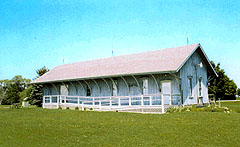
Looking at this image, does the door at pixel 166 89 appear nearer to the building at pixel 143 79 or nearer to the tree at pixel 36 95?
the building at pixel 143 79

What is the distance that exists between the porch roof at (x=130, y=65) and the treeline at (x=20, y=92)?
4.77 metres

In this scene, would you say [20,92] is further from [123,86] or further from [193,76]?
[193,76]

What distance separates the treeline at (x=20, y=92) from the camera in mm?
33969

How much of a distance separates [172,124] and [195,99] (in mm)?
11118

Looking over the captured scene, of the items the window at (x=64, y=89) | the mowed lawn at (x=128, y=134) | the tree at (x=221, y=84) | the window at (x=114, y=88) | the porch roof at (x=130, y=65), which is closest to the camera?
the mowed lawn at (x=128, y=134)

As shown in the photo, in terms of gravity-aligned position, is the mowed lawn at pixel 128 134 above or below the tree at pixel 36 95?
below

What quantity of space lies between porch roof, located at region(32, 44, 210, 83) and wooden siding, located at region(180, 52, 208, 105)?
4.17 ft

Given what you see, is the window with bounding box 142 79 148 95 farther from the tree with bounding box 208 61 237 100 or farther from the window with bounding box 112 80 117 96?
the tree with bounding box 208 61 237 100

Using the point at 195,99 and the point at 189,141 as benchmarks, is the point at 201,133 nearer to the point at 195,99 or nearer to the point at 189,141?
the point at 189,141

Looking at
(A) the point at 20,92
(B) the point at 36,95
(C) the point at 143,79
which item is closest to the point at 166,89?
(C) the point at 143,79

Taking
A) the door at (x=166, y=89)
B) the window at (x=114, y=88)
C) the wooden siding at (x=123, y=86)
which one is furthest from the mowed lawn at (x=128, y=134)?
the window at (x=114, y=88)

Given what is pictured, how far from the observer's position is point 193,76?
2209 cm

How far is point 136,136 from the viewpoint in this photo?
943cm

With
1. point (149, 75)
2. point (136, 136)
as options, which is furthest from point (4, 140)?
point (149, 75)
